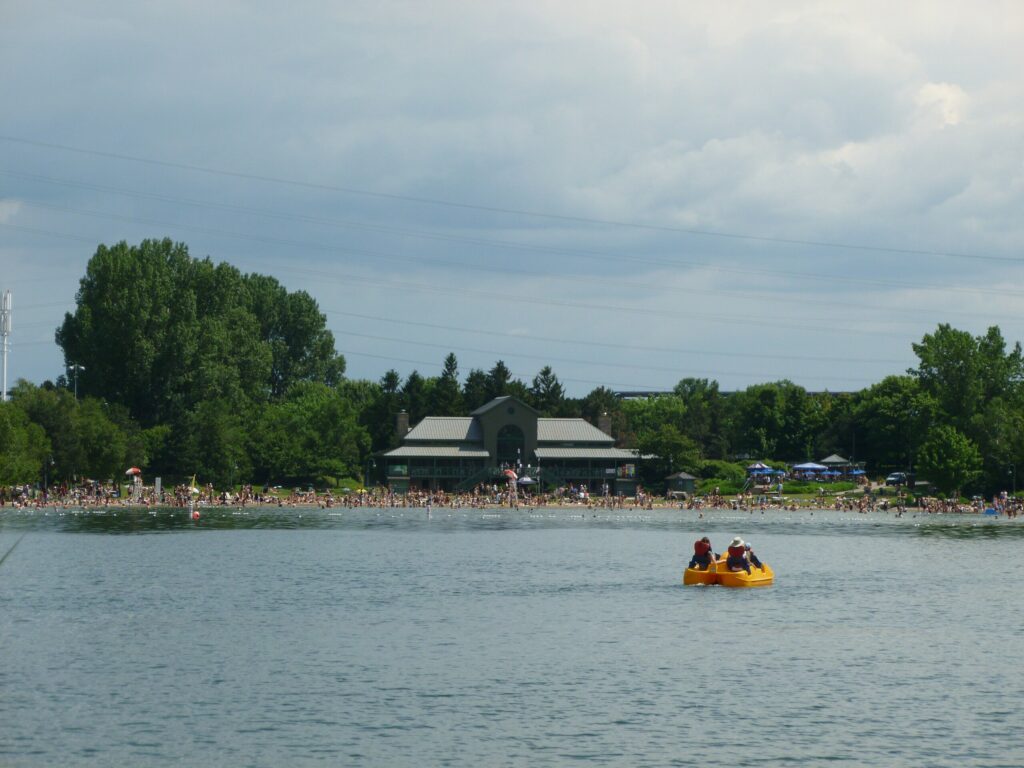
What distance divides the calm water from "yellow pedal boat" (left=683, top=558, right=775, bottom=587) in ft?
→ 1.78

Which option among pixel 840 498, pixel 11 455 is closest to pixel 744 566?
pixel 11 455

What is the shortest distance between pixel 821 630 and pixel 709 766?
19.3 meters

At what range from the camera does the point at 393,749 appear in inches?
1070

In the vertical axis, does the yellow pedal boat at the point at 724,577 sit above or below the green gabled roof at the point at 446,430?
below

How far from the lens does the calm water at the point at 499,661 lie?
2759 cm

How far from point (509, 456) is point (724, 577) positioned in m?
105

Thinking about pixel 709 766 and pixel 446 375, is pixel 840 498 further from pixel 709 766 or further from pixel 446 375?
pixel 709 766

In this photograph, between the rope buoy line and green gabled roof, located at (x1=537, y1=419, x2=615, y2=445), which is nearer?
the rope buoy line

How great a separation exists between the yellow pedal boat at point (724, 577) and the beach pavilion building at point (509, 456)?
100077mm

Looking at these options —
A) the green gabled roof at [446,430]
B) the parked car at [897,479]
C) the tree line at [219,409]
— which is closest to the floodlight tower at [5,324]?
the tree line at [219,409]

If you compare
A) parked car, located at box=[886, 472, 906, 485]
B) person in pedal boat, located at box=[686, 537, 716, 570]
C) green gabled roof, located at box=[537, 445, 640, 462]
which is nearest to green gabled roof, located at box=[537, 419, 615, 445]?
green gabled roof, located at box=[537, 445, 640, 462]

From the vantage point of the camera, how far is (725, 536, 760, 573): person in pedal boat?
55.9 metres

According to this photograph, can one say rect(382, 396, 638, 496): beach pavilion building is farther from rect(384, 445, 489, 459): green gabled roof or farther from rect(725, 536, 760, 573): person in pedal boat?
rect(725, 536, 760, 573): person in pedal boat

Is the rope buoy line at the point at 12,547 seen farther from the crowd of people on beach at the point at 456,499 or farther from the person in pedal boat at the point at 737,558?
the crowd of people on beach at the point at 456,499
